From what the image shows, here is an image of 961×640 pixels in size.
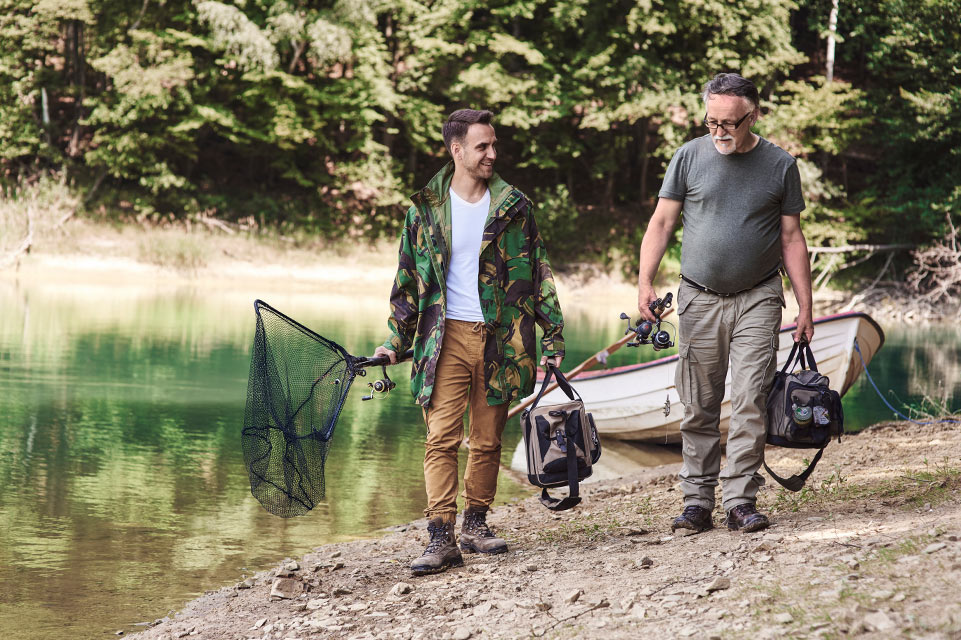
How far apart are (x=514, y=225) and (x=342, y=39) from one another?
81.6ft

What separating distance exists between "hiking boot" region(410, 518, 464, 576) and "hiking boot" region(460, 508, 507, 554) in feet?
0.75

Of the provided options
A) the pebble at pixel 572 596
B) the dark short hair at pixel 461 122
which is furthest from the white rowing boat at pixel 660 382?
the pebble at pixel 572 596

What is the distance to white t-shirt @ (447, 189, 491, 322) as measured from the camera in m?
4.59

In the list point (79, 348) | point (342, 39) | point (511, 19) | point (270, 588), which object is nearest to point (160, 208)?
point (342, 39)

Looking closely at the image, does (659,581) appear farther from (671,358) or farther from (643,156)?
(643,156)

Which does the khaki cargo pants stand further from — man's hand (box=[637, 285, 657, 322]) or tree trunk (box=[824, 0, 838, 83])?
tree trunk (box=[824, 0, 838, 83])

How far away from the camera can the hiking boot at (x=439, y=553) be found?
4.55 metres

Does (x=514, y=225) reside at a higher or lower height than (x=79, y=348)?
higher

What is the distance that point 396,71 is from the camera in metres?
31.9

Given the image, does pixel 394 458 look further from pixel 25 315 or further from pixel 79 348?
pixel 25 315

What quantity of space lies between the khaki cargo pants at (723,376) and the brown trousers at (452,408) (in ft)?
2.84

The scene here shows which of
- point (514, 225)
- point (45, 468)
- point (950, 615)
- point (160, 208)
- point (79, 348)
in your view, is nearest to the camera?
point (950, 615)

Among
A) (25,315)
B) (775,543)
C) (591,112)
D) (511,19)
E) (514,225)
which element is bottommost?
(25,315)

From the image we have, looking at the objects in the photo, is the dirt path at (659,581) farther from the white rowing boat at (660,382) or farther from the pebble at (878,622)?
the white rowing boat at (660,382)
